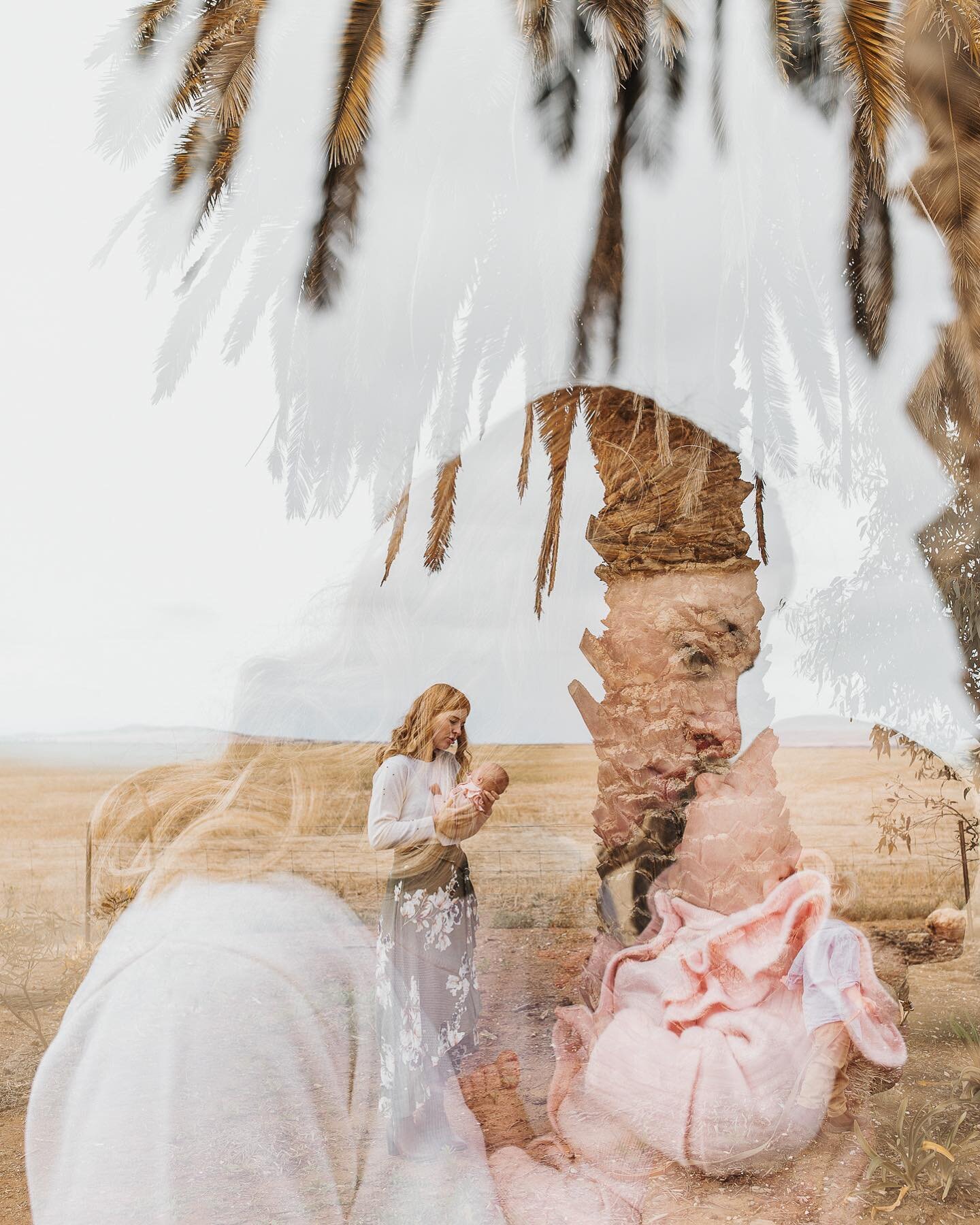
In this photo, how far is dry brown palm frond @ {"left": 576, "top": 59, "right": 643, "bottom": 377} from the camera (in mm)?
2418

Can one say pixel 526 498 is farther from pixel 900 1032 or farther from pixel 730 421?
pixel 900 1032

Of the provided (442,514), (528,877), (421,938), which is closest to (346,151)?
(442,514)

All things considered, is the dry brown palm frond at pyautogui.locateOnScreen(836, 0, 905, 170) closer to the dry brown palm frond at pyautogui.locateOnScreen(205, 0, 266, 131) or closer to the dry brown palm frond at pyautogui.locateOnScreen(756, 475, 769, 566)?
the dry brown palm frond at pyautogui.locateOnScreen(756, 475, 769, 566)

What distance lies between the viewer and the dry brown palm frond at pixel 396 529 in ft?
9.34

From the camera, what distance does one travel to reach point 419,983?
7.98 feet

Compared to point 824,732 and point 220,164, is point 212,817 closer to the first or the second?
point 220,164

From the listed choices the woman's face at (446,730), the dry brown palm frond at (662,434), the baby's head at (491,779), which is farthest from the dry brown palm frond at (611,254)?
the baby's head at (491,779)

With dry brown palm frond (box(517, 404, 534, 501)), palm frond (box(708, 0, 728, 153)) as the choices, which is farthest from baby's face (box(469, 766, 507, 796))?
palm frond (box(708, 0, 728, 153))

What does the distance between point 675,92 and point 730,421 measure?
3.07 feet

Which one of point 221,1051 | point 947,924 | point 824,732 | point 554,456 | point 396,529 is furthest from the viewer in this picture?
point 947,924

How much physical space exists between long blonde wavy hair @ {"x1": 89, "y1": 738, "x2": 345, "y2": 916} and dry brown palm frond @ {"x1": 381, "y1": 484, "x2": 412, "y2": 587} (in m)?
0.64

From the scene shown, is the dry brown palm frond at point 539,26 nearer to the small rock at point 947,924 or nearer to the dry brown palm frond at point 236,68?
the dry brown palm frond at point 236,68

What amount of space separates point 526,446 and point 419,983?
5.61 ft

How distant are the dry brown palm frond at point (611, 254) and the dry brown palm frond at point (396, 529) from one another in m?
0.74
